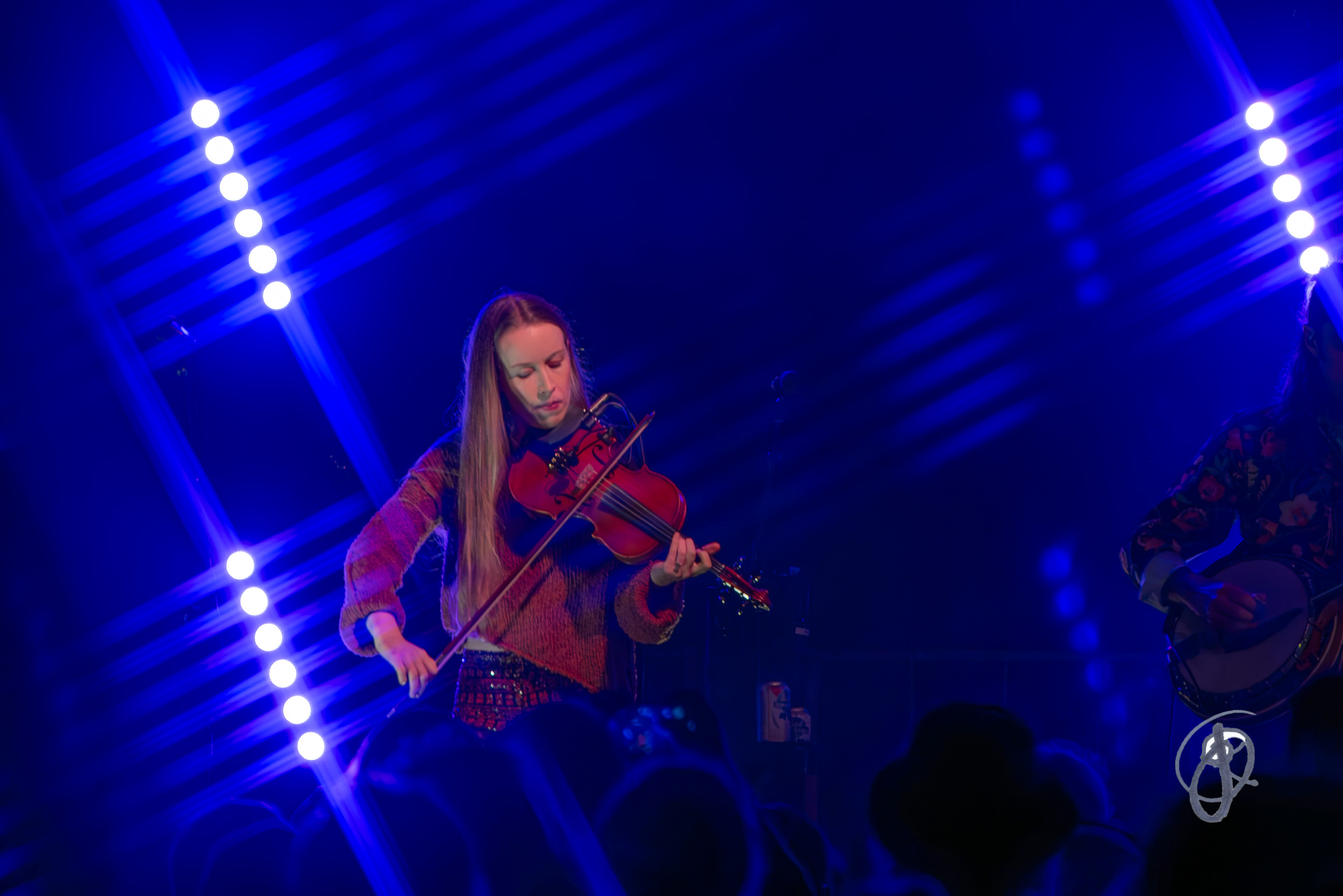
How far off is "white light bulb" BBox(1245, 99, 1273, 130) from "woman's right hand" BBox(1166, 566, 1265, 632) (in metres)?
2.03

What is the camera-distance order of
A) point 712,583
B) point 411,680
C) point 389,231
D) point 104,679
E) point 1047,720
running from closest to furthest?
point 411,680, point 104,679, point 712,583, point 389,231, point 1047,720

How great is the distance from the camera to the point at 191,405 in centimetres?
307

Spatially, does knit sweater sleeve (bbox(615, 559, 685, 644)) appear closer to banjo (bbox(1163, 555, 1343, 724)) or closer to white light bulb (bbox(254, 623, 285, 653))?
banjo (bbox(1163, 555, 1343, 724))

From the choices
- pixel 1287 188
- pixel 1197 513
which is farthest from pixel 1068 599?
pixel 1287 188

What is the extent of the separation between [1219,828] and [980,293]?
3.01 metres

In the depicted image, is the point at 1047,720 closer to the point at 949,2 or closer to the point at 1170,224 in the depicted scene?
the point at 1170,224

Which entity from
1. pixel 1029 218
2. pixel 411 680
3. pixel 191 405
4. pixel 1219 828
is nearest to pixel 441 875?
pixel 411 680

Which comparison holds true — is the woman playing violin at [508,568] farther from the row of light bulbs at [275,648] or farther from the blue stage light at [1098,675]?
the blue stage light at [1098,675]

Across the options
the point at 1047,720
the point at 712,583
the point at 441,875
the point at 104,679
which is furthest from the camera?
the point at 1047,720

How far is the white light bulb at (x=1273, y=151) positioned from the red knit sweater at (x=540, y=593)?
2795 mm

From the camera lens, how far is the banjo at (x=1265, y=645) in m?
2.07

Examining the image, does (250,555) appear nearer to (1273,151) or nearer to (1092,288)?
(1092,288)

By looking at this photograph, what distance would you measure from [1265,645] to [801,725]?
1272mm

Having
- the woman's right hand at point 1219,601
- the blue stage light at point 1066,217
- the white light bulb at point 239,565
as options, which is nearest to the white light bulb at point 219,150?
the white light bulb at point 239,565
